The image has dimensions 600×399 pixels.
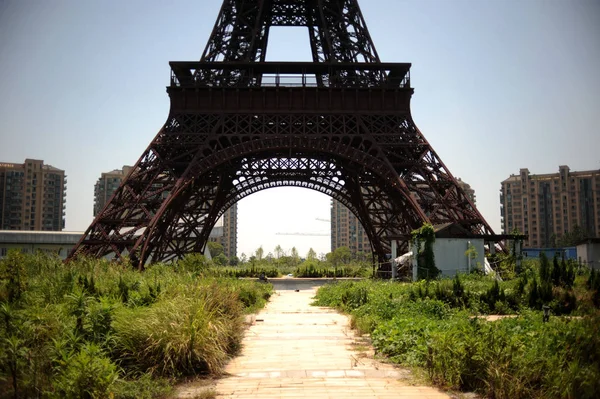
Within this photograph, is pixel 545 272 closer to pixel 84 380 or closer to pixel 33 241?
pixel 84 380

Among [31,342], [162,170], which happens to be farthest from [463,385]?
[162,170]

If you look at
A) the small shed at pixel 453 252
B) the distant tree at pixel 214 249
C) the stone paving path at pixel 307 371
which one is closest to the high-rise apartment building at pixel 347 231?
the distant tree at pixel 214 249

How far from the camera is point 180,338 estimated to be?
8.19 meters

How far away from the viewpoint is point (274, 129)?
1331 inches

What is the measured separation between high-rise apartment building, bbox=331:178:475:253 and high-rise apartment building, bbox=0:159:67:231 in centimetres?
8791

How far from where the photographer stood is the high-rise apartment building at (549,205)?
339 ft

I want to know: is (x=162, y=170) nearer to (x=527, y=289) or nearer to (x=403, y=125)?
(x=403, y=125)

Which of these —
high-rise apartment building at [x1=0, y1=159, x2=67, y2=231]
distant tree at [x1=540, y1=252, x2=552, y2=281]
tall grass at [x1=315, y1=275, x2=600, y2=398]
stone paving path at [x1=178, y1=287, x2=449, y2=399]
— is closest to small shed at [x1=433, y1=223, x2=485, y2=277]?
distant tree at [x1=540, y1=252, x2=552, y2=281]

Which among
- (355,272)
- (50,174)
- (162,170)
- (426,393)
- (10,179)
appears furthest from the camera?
(50,174)

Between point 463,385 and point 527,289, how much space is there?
10120 millimetres

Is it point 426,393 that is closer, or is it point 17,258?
point 426,393

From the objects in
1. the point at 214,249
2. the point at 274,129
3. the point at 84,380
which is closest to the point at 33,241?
the point at 274,129

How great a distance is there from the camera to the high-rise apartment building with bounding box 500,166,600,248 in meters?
103

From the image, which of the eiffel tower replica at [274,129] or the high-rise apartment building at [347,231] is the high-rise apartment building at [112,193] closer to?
the high-rise apartment building at [347,231]
